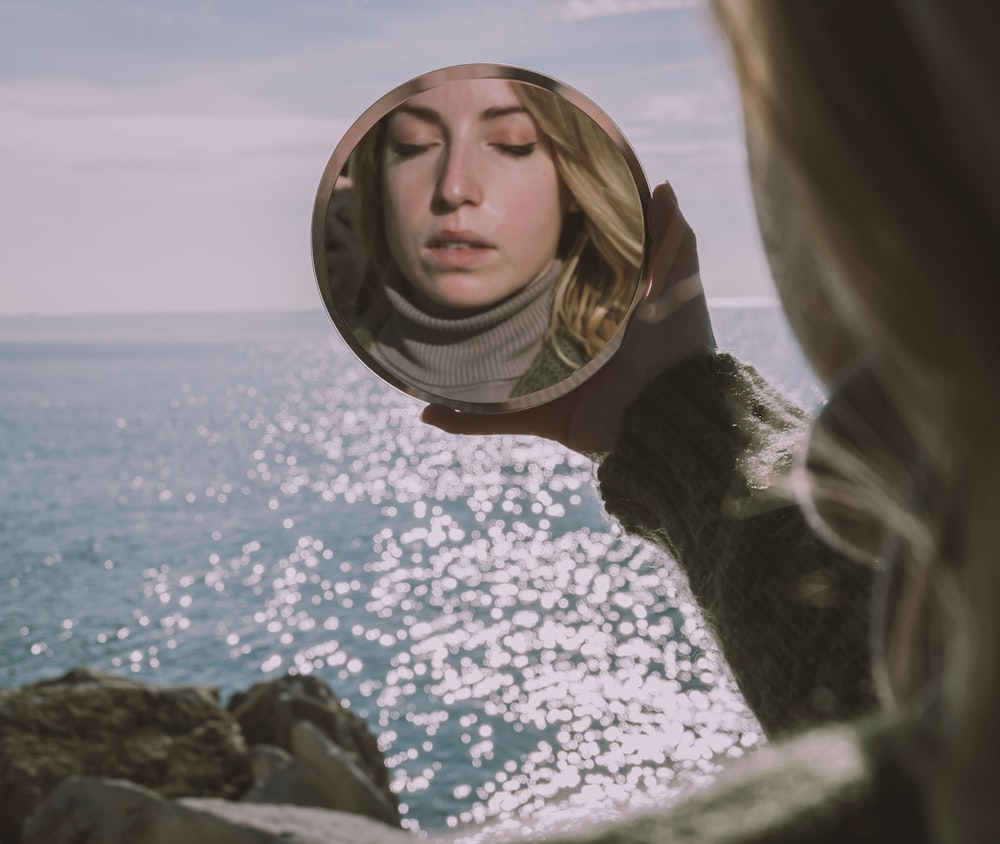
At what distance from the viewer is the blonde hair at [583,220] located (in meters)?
2.13

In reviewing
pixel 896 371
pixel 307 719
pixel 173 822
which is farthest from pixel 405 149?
pixel 307 719

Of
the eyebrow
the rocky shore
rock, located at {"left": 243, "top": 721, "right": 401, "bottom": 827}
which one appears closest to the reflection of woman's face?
the eyebrow

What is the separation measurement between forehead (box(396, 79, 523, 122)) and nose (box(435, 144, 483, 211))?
73 mm

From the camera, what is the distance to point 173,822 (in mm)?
7312

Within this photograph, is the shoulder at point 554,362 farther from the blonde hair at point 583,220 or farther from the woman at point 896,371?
the woman at point 896,371

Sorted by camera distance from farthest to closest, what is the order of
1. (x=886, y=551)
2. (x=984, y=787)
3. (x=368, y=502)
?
(x=368, y=502) < (x=886, y=551) < (x=984, y=787)

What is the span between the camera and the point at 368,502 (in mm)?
38000

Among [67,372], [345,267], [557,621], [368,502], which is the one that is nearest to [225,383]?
[67,372]

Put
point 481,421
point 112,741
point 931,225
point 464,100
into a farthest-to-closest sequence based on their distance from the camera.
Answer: point 112,741, point 481,421, point 464,100, point 931,225

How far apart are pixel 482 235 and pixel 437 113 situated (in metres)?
0.26

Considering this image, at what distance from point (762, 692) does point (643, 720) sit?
16344 mm

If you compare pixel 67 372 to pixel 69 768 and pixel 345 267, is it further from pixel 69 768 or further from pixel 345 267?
pixel 345 267

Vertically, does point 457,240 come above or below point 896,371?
above

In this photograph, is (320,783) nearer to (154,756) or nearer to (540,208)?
(154,756)
